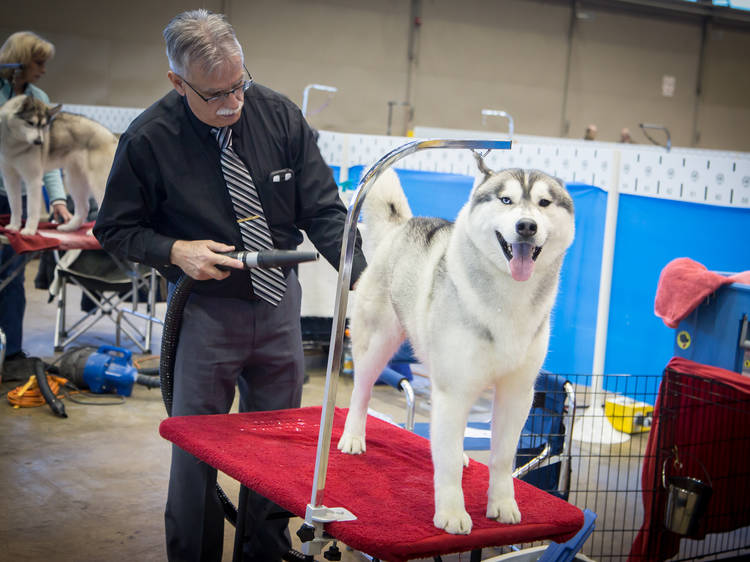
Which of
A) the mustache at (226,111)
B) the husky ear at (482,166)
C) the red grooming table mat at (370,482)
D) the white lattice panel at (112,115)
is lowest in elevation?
the red grooming table mat at (370,482)

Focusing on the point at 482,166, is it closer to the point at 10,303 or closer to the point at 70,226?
the point at 70,226

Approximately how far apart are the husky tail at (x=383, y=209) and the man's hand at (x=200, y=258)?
0.40 meters

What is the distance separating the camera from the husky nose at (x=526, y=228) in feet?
4.70

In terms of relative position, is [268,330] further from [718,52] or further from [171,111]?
[718,52]

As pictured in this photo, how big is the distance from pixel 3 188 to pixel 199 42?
11.1 ft

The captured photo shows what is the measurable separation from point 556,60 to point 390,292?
13.1m

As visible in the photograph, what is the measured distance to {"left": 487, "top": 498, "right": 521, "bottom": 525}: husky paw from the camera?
1.57m

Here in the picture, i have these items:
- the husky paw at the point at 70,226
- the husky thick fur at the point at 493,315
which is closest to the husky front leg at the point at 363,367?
the husky thick fur at the point at 493,315

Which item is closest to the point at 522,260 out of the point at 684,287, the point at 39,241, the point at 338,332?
the point at 338,332

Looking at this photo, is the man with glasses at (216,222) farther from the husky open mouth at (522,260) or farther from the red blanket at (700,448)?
the red blanket at (700,448)

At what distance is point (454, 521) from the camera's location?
1485mm

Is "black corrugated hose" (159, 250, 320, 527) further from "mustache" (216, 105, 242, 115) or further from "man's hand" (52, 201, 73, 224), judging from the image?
"man's hand" (52, 201, 73, 224)

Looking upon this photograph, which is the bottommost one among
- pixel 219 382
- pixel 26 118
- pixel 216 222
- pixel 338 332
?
pixel 219 382

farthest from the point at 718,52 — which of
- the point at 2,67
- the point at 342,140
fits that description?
the point at 2,67
